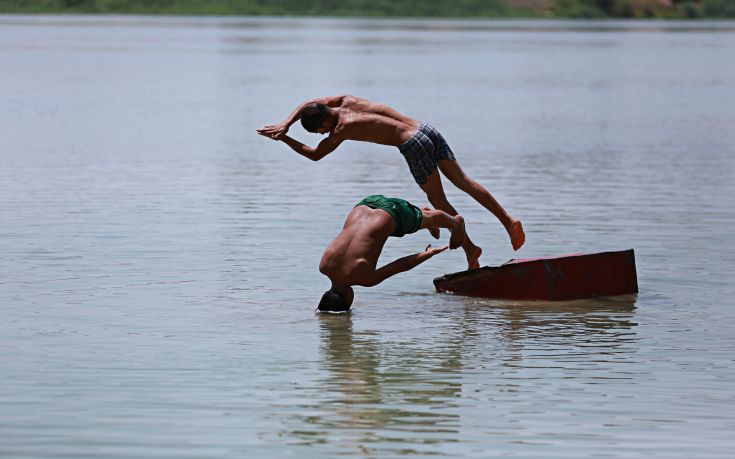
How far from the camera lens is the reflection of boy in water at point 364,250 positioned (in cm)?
1262

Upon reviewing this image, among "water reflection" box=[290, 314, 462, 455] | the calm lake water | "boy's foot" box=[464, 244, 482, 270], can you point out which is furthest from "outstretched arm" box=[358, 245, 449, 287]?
"boy's foot" box=[464, 244, 482, 270]

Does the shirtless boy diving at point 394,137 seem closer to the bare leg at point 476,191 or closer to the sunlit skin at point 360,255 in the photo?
the bare leg at point 476,191

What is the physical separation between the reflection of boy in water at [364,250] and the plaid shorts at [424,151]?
0.80 metres

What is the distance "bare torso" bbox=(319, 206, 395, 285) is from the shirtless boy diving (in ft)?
2.49

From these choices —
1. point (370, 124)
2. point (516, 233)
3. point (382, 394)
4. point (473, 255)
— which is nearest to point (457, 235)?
point (473, 255)

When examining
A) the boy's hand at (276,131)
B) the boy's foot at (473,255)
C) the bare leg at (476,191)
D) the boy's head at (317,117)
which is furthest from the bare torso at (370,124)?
the boy's foot at (473,255)

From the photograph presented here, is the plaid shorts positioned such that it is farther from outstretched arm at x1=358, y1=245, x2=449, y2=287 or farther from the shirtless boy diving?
outstretched arm at x1=358, y1=245, x2=449, y2=287

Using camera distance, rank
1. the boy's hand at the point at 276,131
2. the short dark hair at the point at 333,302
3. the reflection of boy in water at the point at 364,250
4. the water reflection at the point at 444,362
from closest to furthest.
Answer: the water reflection at the point at 444,362 → the reflection of boy in water at the point at 364,250 → the short dark hair at the point at 333,302 → the boy's hand at the point at 276,131

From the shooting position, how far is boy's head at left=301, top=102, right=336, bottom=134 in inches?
514

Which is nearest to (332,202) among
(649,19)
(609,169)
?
(609,169)

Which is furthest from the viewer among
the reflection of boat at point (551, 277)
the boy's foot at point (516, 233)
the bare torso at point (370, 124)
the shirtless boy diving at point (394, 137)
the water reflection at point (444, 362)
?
the boy's foot at point (516, 233)

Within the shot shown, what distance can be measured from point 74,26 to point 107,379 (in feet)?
377

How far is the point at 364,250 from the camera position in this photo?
12656mm

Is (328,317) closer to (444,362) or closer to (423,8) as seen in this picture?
(444,362)
